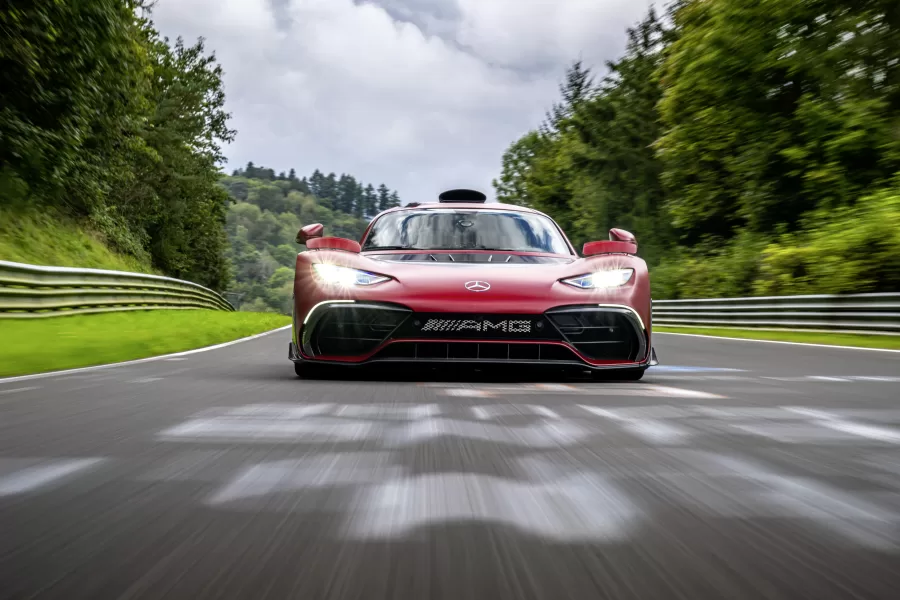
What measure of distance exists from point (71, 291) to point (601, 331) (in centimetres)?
1185

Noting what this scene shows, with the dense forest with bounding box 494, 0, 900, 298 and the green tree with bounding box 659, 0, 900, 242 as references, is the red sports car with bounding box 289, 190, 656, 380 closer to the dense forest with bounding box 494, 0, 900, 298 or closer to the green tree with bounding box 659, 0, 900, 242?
the dense forest with bounding box 494, 0, 900, 298

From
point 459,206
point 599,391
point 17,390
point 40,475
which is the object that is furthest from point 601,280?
point 40,475

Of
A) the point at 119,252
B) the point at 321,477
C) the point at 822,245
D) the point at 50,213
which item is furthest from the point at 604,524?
the point at 119,252

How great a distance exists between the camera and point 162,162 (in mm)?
41719

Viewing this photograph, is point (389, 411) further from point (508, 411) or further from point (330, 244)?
point (330, 244)

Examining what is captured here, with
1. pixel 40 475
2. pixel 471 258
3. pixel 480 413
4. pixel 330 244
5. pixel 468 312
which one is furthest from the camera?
pixel 471 258

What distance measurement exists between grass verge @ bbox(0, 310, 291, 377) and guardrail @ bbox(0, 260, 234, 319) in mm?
260

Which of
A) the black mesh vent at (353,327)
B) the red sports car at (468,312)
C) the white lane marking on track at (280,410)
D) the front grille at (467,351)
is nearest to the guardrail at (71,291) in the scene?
the red sports car at (468,312)

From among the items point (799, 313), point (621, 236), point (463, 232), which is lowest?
point (799, 313)

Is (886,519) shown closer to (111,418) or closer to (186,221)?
(111,418)

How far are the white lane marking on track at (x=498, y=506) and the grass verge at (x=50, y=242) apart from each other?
861 inches

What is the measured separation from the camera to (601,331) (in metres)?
6.52

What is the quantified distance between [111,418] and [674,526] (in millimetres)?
3044

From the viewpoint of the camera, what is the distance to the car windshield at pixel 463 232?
7605 mm
